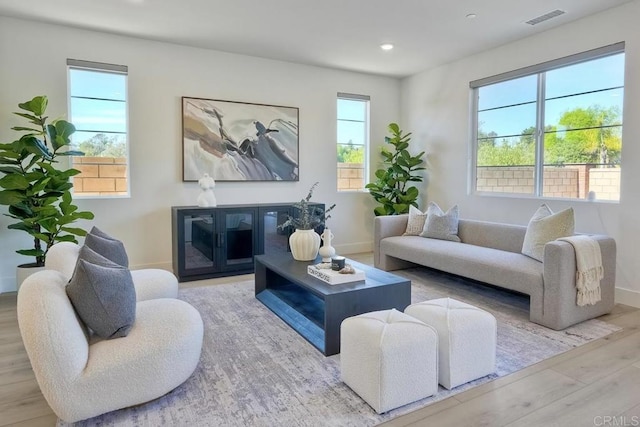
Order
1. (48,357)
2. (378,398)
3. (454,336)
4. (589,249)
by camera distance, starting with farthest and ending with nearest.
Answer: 1. (589,249)
2. (454,336)
3. (378,398)
4. (48,357)

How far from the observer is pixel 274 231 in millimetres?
4988

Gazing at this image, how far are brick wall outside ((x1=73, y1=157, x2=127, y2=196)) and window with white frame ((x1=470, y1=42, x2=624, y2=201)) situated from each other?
4335 mm

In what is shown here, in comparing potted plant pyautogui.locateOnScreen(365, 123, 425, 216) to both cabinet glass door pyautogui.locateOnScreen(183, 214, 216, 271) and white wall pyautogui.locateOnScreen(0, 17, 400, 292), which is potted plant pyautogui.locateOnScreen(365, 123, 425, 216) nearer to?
white wall pyautogui.locateOnScreen(0, 17, 400, 292)

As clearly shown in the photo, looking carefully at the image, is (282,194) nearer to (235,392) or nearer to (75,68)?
(75,68)

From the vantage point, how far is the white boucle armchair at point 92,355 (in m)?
1.72

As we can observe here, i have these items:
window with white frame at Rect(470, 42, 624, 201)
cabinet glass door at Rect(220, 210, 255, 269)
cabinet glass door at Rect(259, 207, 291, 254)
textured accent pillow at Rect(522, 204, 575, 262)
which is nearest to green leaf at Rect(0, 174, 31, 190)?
cabinet glass door at Rect(220, 210, 255, 269)

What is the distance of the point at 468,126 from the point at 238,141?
9.76 ft

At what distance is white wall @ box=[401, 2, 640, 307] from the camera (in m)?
3.65

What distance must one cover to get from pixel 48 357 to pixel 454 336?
1931 mm

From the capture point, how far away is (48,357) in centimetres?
172

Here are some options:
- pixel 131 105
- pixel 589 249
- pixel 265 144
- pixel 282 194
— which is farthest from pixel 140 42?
pixel 589 249

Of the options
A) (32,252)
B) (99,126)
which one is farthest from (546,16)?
(32,252)

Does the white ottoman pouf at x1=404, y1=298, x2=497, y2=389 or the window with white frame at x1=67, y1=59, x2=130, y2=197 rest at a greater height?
the window with white frame at x1=67, y1=59, x2=130, y2=197

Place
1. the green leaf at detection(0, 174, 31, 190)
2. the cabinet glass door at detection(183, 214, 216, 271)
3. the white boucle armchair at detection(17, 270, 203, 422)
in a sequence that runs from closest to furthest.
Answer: the white boucle armchair at detection(17, 270, 203, 422) < the green leaf at detection(0, 174, 31, 190) < the cabinet glass door at detection(183, 214, 216, 271)
